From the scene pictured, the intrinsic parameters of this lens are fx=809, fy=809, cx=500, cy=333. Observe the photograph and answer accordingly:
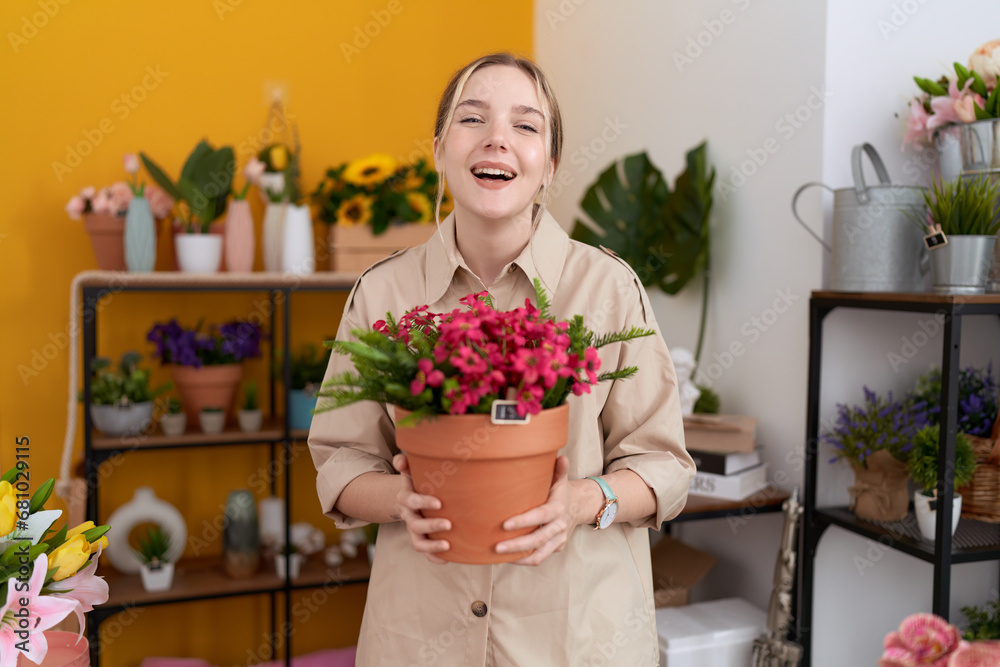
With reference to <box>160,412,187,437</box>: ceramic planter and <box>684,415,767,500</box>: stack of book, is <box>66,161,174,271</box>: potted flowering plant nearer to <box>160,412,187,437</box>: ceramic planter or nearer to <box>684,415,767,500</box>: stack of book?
<box>160,412,187,437</box>: ceramic planter

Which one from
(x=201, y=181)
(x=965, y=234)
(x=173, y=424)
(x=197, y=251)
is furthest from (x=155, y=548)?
(x=965, y=234)

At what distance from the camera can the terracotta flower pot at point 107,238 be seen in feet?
7.57

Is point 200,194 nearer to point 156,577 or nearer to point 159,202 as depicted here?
point 159,202

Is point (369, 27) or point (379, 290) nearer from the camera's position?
point (379, 290)

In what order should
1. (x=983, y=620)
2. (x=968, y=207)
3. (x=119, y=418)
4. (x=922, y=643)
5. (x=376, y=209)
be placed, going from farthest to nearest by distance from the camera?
(x=376, y=209) → (x=119, y=418) → (x=983, y=620) → (x=968, y=207) → (x=922, y=643)

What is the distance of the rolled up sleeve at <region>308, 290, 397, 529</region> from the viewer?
45.8 inches

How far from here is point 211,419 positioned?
2406 mm

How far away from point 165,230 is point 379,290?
1625 mm

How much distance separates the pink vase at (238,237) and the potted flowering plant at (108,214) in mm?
188

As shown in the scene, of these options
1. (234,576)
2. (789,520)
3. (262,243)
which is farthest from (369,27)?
(789,520)

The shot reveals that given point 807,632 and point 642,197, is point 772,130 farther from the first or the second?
point 807,632

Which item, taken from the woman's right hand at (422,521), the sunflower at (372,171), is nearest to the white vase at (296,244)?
the sunflower at (372,171)

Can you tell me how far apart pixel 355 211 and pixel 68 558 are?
70.9 inches

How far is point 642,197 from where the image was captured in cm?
236
